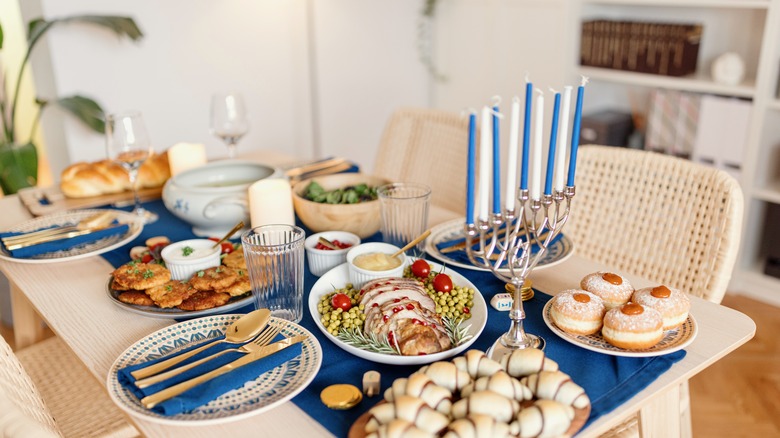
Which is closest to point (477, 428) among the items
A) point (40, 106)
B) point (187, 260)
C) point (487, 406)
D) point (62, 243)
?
point (487, 406)

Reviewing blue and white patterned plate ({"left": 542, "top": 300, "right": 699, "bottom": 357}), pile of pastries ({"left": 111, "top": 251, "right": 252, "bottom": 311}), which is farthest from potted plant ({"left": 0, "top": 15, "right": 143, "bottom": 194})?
blue and white patterned plate ({"left": 542, "top": 300, "right": 699, "bottom": 357})

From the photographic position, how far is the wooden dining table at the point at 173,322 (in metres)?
0.85

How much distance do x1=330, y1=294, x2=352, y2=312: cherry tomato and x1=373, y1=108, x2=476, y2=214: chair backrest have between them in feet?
2.93

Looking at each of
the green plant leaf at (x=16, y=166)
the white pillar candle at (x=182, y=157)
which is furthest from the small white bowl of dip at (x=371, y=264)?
the green plant leaf at (x=16, y=166)

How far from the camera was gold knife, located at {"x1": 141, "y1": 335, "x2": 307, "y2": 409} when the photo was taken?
0.86 metres

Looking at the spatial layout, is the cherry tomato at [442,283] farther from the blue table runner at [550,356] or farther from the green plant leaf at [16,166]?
the green plant leaf at [16,166]

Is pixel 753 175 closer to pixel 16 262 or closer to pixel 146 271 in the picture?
pixel 146 271

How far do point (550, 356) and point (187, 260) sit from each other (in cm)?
66

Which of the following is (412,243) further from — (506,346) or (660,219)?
(660,219)

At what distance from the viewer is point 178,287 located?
118cm

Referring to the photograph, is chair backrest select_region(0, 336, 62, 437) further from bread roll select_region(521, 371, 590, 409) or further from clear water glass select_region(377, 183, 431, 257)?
clear water glass select_region(377, 183, 431, 257)

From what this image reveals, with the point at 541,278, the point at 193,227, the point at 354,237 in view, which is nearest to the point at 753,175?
the point at 541,278

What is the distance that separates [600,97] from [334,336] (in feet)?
8.56

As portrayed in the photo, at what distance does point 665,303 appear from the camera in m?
0.99
